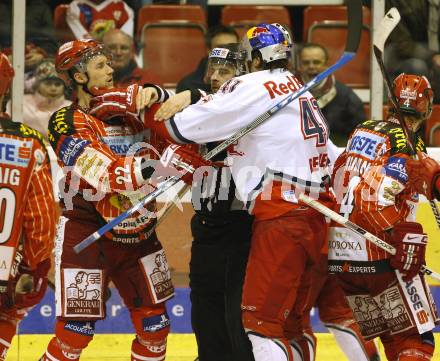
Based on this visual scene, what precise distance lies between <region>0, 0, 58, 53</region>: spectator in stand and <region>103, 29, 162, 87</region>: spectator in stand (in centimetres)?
33

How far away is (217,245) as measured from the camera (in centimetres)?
476

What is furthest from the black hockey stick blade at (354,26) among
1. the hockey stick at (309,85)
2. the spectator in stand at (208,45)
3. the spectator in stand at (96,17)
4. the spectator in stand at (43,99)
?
the spectator in stand at (96,17)

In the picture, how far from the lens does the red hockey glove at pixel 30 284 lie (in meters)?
4.79

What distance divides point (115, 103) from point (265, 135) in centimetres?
69

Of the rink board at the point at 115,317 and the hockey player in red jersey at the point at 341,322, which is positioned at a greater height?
the hockey player in red jersey at the point at 341,322

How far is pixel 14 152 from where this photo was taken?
14.4 feet

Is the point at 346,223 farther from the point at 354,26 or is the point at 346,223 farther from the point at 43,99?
the point at 43,99

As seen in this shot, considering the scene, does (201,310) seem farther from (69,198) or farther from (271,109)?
(271,109)

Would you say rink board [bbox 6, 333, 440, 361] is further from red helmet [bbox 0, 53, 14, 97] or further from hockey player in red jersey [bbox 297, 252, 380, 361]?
→ red helmet [bbox 0, 53, 14, 97]

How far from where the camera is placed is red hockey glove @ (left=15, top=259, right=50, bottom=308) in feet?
15.7

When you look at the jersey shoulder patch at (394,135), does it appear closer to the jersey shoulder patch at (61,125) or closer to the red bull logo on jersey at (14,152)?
the jersey shoulder patch at (61,125)

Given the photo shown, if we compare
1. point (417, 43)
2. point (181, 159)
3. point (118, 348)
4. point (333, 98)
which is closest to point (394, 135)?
point (181, 159)

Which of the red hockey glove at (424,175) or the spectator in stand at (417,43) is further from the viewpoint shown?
the spectator in stand at (417,43)

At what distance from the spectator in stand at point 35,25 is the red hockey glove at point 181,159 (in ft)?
6.99
